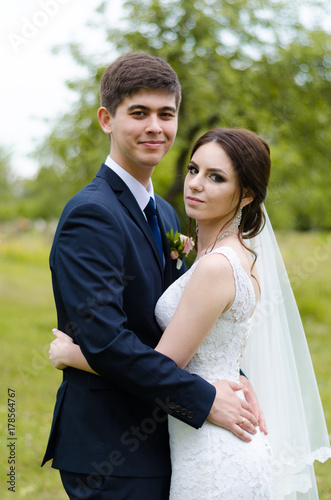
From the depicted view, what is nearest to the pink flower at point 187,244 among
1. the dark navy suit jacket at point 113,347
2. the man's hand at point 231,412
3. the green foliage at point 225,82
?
the dark navy suit jacket at point 113,347

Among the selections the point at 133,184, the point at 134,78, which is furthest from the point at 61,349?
the point at 134,78

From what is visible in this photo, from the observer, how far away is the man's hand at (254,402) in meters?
2.70

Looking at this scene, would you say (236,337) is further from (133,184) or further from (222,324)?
(133,184)

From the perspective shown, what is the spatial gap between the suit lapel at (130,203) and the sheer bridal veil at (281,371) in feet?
2.38

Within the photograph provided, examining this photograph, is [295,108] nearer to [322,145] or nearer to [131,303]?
[322,145]

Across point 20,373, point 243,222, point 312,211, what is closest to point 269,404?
point 243,222

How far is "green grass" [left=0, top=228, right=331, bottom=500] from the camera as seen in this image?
550cm

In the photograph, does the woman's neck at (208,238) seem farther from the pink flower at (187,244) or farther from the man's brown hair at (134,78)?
the man's brown hair at (134,78)

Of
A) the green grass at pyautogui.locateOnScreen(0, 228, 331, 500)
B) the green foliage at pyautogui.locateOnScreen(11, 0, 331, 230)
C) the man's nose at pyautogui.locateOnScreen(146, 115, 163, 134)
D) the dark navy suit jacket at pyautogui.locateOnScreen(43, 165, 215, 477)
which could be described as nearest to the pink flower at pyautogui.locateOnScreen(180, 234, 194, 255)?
the dark navy suit jacket at pyautogui.locateOnScreen(43, 165, 215, 477)

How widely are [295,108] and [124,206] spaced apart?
893 centimetres

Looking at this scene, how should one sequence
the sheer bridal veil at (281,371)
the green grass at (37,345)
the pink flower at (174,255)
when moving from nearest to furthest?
the pink flower at (174,255) → the sheer bridal veil at (281,371) → the green grass at (37,345)

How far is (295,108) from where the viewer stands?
422 inches

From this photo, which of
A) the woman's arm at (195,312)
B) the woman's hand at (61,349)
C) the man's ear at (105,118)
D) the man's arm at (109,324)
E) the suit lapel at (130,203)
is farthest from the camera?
the man's ear at (105,118)

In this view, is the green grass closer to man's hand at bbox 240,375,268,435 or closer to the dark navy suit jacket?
man's hand at bbox 240,375,268,435
